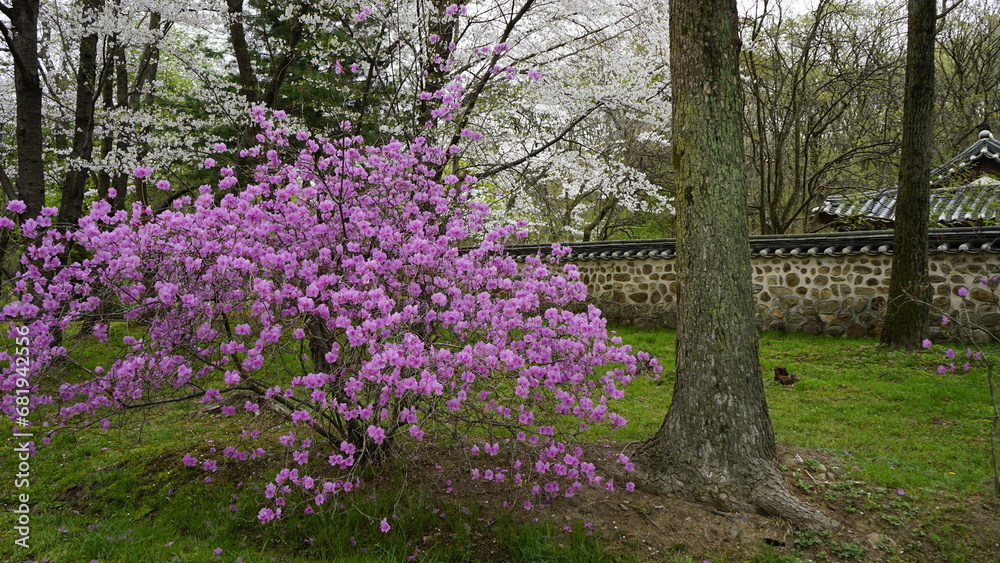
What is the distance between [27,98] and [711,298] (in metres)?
6.61

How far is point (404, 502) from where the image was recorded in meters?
3.32

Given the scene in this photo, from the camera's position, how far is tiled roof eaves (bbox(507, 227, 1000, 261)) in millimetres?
7191

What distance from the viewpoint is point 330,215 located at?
3.20 m

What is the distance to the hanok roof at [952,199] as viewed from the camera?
8.55 metres

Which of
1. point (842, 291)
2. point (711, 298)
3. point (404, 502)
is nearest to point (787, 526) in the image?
point (711, 298)

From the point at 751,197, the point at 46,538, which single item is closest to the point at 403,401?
the point at 46,538

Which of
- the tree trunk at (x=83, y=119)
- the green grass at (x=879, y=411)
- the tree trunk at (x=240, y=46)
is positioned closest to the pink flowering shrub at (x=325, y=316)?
the green grass at (x=879, y=411)

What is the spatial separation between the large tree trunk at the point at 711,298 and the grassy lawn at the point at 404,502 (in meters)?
0.48

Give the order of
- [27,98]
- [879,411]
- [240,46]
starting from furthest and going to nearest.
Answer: [240,46]
[27,98]
[879,411]

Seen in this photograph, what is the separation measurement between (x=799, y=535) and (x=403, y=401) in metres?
2.10

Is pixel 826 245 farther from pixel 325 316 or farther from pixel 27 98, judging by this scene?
pixel 27 98

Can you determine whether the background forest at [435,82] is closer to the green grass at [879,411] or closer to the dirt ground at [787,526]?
the dirt ground at [787,526]

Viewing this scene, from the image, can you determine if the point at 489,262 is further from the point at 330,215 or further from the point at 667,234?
the point at 667,234

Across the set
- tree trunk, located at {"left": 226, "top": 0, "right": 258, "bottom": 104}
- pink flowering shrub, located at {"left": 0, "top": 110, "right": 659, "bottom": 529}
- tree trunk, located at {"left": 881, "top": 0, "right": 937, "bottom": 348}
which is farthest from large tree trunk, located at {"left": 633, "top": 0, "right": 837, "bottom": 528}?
tree trunk, located at {"left": 226, "top": 0, "right": 258, "bottom": 104}
